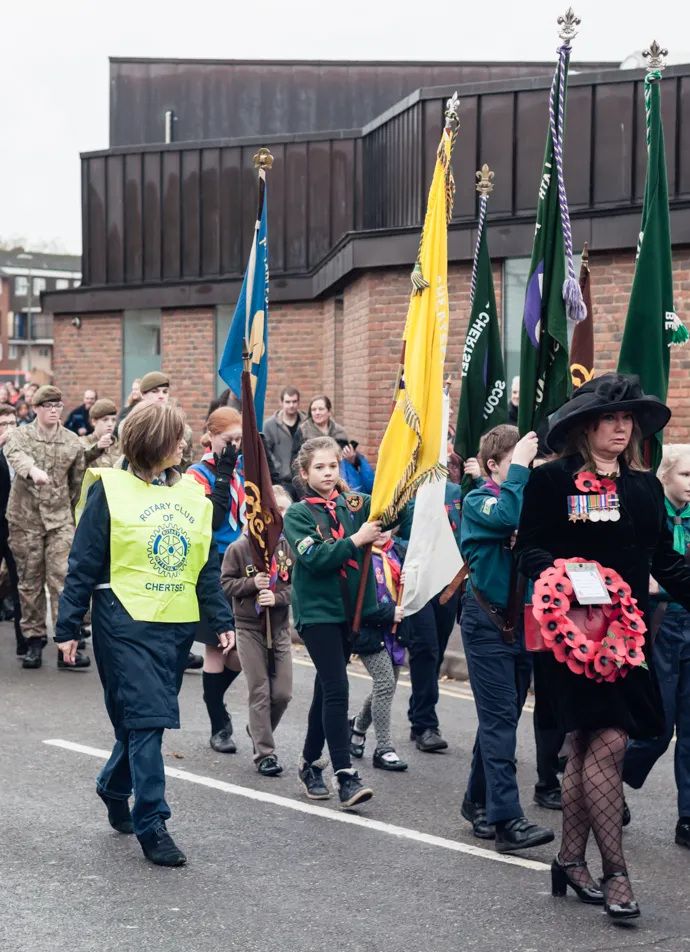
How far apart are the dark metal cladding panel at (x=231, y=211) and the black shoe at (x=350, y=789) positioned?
50.8 ft

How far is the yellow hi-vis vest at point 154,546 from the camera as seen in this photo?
19.0 feet

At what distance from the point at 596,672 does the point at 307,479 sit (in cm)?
214

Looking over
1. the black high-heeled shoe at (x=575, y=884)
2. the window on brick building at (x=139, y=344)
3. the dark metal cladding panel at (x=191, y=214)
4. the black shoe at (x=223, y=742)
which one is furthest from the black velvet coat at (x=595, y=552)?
the window on brick building at (x=139, y=344)

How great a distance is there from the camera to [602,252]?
46.2 feet

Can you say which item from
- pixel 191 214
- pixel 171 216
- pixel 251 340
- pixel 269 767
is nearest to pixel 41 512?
pixel 251 340

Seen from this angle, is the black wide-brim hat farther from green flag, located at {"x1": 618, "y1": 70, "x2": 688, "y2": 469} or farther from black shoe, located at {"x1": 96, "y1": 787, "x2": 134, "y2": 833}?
black shoe, located at {"x1": 96, "y1": 787, "x2": 134, "y2": 833}

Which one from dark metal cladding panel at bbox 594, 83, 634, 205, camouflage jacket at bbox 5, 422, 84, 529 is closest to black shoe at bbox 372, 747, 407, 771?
camouflage jacket at bbox 5, 422, 84, 529

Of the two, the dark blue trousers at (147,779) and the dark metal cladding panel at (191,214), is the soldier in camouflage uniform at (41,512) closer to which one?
the dark blue trousers at (147,779)

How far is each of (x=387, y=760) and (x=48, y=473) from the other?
426 cm

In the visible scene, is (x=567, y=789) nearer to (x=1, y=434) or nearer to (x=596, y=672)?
(x=596, y=672)

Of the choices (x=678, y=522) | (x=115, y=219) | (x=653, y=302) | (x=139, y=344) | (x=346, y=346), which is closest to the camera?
(x=678, y=522)

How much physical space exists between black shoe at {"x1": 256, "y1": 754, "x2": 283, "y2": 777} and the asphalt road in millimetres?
57

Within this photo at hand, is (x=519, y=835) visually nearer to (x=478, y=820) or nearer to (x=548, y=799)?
(x=478, y=820)

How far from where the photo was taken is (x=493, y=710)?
20.0 ft
